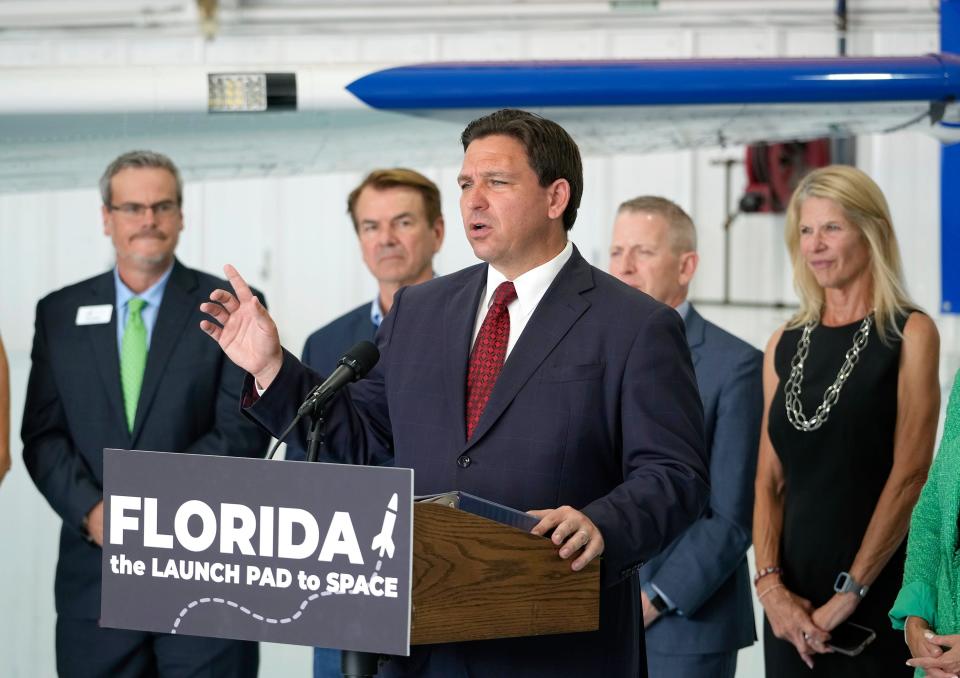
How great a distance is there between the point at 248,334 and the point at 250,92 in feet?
4.90

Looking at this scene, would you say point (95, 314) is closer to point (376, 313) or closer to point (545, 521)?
point (376, 313)

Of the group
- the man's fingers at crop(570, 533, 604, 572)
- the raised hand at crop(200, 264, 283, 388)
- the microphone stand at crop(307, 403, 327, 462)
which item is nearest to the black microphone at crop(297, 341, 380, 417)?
the microphone stand at crop(307, 403, 327, 462)

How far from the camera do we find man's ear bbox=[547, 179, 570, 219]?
1.76m

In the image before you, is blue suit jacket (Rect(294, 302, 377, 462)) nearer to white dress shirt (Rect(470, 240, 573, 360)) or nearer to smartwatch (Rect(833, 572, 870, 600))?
white dress shirt (Rect(470, 240, 573, 360))

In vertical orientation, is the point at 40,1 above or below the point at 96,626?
above

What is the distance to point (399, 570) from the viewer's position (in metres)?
1.28

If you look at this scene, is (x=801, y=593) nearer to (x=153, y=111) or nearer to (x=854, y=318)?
(x=854, y=318)

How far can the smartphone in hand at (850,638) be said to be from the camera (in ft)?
7.80

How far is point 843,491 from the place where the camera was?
244cm

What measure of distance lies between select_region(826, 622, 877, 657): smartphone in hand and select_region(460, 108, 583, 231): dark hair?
1182 mm

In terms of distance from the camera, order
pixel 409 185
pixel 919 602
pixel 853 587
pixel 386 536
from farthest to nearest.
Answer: pixel 409 185
pixel 853 587
pixel 919 602
pixel 386 536

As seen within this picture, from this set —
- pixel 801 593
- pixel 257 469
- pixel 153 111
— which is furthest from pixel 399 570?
pixel 153 111

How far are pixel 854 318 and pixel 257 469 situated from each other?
162cm

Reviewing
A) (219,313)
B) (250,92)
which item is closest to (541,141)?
(219,313)
